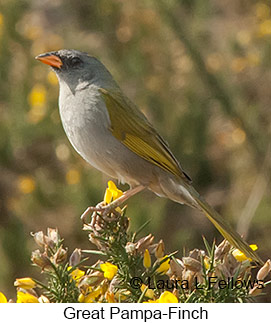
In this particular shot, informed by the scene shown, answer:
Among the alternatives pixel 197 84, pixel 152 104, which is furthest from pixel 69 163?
pixel 197 84

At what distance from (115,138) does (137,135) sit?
13 centimetres

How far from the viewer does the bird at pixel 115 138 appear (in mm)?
3449

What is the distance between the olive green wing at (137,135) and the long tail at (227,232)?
28 cm

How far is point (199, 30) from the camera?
5867mm

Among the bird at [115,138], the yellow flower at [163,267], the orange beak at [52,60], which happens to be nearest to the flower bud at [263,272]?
the yellow flower at [163,267]

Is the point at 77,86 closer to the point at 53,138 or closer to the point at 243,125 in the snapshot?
the point at 243,125

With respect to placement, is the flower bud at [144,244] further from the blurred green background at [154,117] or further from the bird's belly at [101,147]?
the blurred green background at [154,117]

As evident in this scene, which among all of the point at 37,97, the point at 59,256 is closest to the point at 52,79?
the point at 37,97

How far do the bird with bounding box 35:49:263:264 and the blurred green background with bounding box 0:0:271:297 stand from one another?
5.89ft

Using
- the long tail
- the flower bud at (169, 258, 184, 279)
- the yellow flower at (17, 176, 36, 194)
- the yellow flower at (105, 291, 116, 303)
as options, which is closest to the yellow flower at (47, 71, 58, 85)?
the yellow flower at (17, 176, 36, 194)

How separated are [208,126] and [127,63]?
1110 mm

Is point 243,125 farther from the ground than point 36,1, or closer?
closer

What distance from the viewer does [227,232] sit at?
286 centimetres

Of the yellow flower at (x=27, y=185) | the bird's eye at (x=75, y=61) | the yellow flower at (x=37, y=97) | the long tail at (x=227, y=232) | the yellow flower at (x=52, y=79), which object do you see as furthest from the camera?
the yellow flower at (x=52, y=79)
